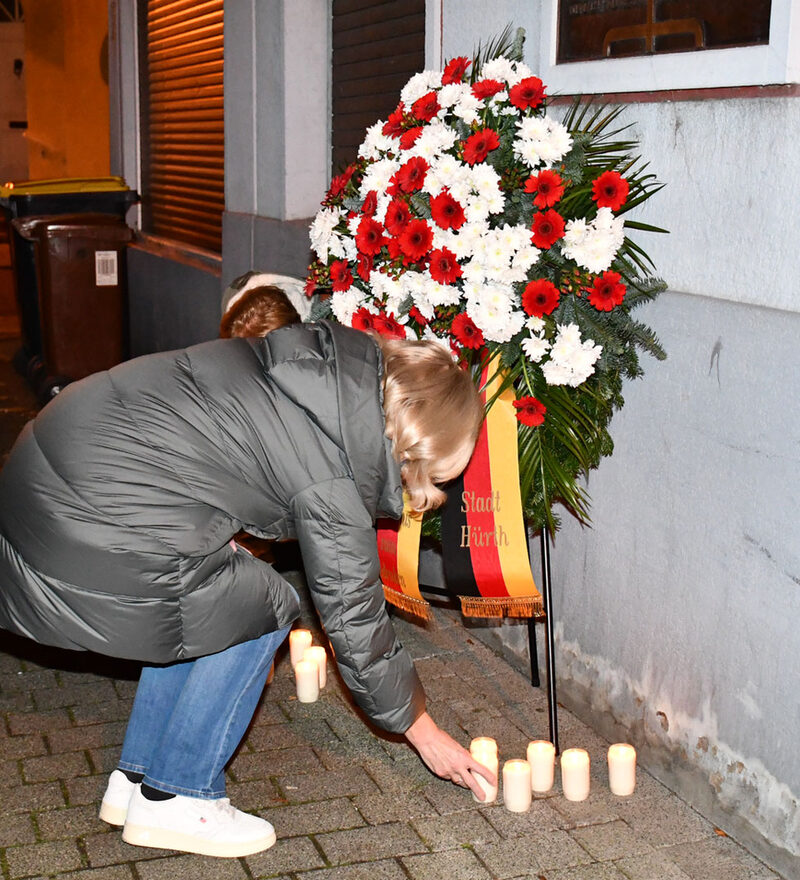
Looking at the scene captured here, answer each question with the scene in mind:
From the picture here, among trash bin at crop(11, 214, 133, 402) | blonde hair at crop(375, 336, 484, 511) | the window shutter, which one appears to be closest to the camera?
blonde hair at crop(375, 336, 484, 511)

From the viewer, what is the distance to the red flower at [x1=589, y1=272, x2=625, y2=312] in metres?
3.34

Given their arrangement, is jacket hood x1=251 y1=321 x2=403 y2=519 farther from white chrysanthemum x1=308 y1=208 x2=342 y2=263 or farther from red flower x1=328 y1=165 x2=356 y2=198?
red flower x1=328 y1=165 x2=356 y2=198

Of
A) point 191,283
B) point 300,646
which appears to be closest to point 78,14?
point 191,283

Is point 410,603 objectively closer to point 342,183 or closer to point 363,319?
point 363,319

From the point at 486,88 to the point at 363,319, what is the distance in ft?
2.66

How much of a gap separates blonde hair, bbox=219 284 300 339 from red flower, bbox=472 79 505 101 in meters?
1.08

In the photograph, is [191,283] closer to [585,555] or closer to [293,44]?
[293,44]

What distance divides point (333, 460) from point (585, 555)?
1.49 m

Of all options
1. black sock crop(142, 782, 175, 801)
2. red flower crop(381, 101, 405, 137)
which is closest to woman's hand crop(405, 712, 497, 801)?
black sock crop(142, 782, 175, 801)

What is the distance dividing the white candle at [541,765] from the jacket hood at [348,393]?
1080mm

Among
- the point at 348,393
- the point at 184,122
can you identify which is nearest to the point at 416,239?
the point at 348,393

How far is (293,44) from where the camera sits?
262 inches

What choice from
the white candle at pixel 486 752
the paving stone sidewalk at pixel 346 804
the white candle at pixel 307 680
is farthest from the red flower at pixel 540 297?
the white candle at pixel 307 680

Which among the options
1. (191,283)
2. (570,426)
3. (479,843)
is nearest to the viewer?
(479,843)
